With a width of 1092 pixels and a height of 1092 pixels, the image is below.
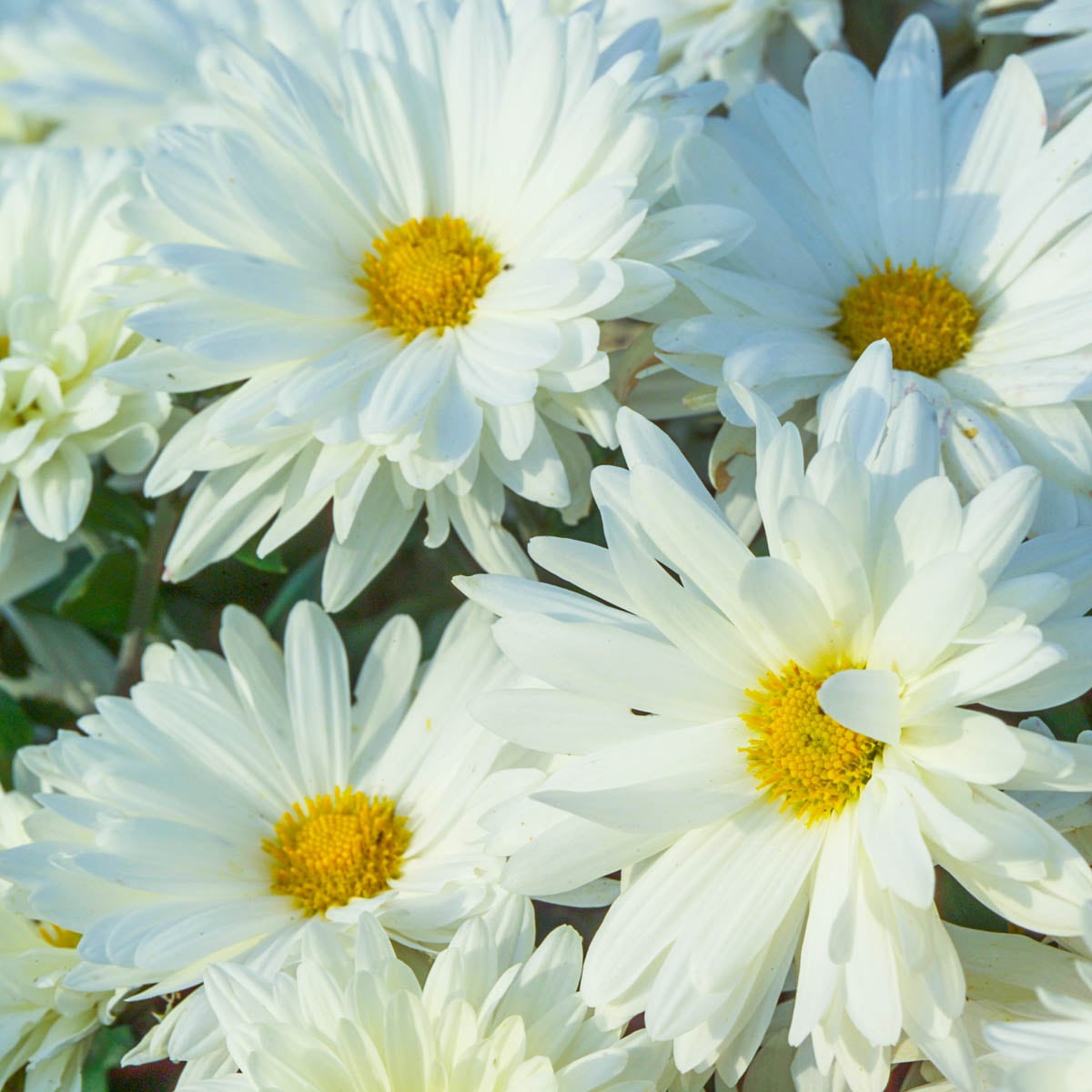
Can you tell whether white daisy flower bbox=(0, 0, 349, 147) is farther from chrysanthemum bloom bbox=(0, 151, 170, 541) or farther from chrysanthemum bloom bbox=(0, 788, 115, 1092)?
chrysanthemum bloom bbox=(0, 788, 115, 1092)

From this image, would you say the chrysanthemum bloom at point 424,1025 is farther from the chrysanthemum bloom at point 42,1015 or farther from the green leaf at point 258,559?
A: the green leaf at point 258,559

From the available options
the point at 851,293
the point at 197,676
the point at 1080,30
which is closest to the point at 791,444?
the point at 851,293

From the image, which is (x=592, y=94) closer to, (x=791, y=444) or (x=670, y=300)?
(x=670, y=300)

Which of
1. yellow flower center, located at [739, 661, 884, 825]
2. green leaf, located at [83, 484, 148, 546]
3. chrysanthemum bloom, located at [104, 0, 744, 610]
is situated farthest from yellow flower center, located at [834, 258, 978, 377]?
green leaf, located at [83, 484, 148, 546]

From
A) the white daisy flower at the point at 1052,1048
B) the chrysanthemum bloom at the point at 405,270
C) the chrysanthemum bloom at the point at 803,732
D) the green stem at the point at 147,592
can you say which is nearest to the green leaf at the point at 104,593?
the green stem at the point at 147,592

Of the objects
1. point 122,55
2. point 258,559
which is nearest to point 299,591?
point 258,559
